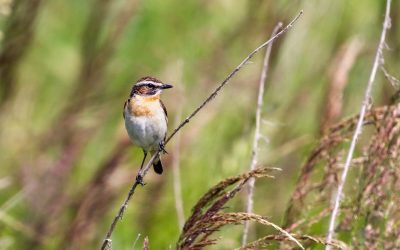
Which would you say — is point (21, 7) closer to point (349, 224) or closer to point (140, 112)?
point (140, 112)

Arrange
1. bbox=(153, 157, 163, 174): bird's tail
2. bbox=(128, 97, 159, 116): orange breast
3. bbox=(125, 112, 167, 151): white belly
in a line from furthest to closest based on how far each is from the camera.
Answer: bbox=(153, 157, 163, 174): bird's tail < bbox=(128, 97, 159, 116): orange breast < bbox=(125, 112, 167, 151): white belly

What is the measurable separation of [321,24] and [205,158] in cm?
118

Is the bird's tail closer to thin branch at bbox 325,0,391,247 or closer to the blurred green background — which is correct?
the blurred green background

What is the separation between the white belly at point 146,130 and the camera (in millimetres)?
4383

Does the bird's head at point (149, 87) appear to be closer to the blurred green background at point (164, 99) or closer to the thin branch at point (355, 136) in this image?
the blurred green background at point (164, 99)

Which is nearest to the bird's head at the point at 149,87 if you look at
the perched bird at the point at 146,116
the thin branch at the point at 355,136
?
the perched bird at the point at 146,116

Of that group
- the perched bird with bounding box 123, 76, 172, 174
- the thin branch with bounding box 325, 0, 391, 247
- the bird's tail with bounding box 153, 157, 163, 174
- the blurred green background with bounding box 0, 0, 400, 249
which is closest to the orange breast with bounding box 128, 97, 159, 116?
the perched bird with bounding box 123, 76, 172, 174

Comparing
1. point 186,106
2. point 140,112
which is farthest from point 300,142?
point 140,112

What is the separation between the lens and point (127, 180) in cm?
499

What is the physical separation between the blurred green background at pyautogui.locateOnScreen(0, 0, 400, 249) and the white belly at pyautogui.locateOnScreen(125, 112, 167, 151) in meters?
0.10

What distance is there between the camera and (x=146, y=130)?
4.42 m

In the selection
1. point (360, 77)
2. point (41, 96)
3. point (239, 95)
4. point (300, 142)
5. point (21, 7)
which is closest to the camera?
point (21, 7)

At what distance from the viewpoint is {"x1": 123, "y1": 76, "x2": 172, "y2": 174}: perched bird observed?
4398 millimetres

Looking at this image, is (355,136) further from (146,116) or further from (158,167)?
(158,167)
